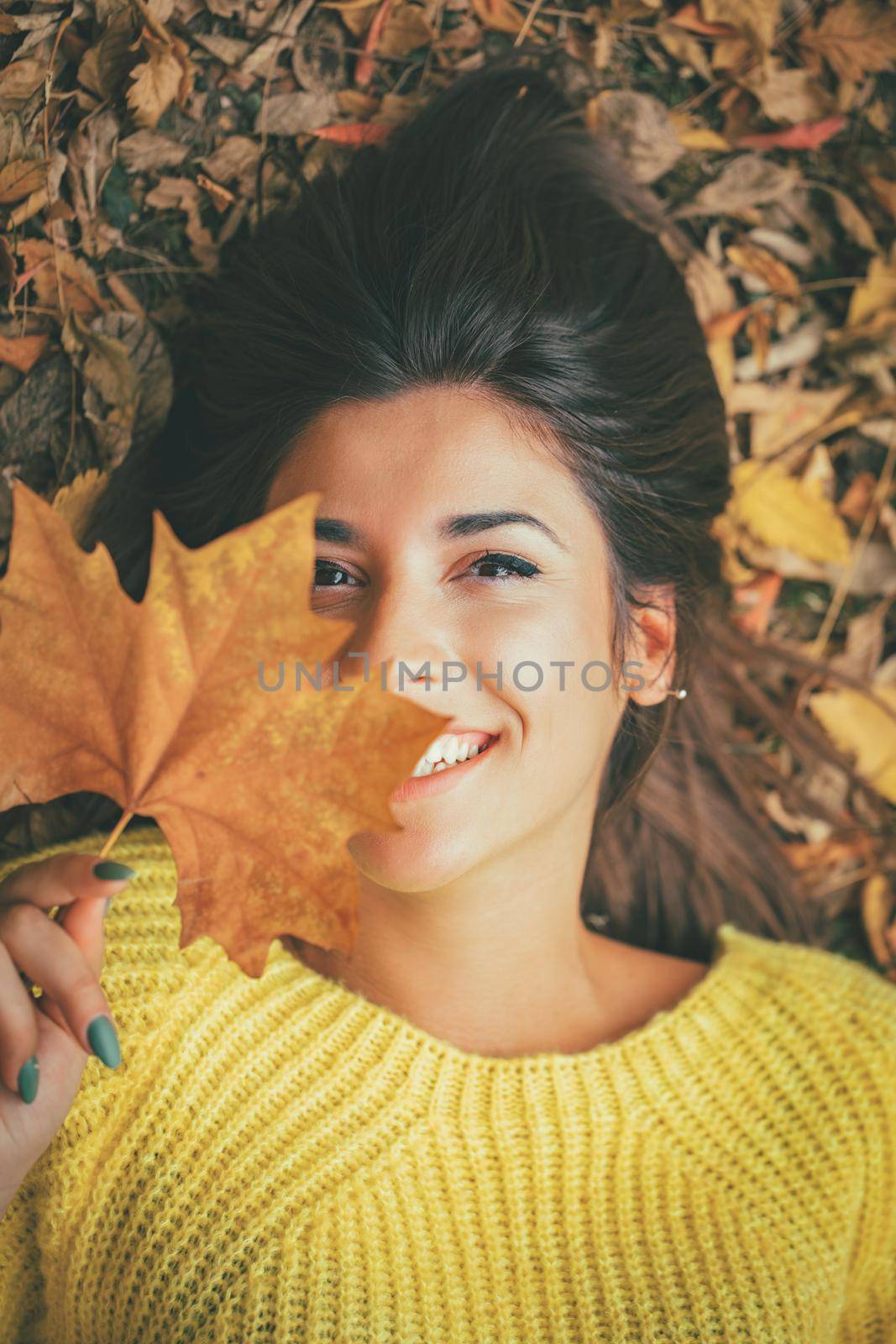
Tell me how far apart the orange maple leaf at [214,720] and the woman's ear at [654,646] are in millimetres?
682

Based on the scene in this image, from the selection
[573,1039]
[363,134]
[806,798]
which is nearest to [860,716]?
[806,798]

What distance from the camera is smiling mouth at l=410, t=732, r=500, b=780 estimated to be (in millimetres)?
1231

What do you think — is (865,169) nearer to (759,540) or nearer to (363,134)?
(759,540)

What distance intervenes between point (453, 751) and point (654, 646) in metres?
0.46

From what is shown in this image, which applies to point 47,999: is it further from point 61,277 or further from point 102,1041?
point 61,277

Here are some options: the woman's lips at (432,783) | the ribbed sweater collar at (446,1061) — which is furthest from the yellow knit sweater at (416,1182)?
the woman's lips at (432,783)

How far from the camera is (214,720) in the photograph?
3.16ft

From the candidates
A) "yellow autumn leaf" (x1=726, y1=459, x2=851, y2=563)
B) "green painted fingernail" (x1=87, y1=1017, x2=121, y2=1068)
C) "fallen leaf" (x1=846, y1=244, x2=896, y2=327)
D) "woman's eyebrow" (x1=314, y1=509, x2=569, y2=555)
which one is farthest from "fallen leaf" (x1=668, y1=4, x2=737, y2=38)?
"green painted fingernail" (x1=87, y1=1017, x2=121, y2=1068)

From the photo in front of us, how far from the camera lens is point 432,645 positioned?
1204mm

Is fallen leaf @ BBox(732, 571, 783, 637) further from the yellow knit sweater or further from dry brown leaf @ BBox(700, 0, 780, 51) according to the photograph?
dry brown leaf @ BBox(700, 0, 780, 51)

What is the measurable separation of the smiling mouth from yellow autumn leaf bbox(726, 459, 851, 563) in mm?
900

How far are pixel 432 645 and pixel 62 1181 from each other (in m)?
0.81

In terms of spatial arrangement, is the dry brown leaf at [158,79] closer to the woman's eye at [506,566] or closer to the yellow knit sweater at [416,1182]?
the woman's eye at [506,566]

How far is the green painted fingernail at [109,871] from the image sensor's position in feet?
3.09
